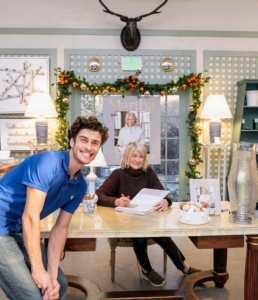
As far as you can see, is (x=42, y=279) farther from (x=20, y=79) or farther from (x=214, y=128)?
(x=20, y=79)

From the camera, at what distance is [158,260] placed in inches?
136

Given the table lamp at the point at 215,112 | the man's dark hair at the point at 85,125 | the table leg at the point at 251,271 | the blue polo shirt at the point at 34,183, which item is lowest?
the table leg at the point at 251,271

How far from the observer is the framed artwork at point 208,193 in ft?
7.48

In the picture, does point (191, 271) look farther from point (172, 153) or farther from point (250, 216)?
point (172, 153)

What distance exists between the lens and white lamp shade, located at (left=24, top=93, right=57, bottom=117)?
176 inches

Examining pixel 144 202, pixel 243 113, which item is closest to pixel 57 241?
pixel 144 202

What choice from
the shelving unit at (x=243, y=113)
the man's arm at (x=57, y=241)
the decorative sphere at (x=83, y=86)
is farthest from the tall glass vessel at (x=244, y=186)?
the decorative sphere at (x=83, y=86)

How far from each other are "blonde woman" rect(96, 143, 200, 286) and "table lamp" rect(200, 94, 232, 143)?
6.51ft

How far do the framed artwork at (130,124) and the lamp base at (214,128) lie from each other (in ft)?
2.66

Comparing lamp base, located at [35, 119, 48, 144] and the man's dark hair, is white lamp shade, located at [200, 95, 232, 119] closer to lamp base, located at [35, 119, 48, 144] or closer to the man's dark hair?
lamp base, located at [35, 119, 48, 144]

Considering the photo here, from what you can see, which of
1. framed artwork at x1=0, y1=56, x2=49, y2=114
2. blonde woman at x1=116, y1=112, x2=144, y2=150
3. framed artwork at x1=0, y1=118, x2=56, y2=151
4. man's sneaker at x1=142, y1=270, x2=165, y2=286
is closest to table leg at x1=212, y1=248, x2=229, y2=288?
man's sneaker at x1=142, y1=270, x2=165, y2=286

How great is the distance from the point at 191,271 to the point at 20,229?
1.72m

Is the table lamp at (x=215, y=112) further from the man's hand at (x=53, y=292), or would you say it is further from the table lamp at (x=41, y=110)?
the man's hand at (x=53, y=292)

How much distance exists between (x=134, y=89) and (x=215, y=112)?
122 cm
